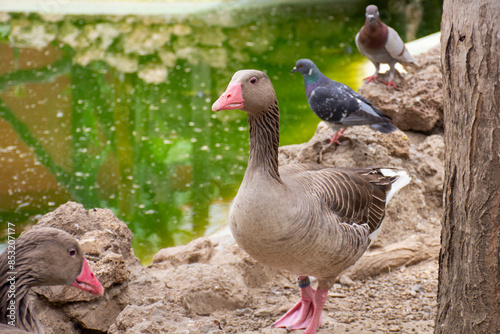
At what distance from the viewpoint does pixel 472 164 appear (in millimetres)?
2324

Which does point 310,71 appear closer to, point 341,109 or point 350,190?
point 341,109

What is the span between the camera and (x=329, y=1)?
16.8 metres

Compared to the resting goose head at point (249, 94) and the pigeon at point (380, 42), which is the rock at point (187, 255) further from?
the pigeon at point (380, 42)

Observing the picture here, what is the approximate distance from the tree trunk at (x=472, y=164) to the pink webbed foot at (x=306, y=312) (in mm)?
924

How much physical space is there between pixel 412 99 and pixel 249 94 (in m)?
2.69

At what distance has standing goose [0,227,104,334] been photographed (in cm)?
224

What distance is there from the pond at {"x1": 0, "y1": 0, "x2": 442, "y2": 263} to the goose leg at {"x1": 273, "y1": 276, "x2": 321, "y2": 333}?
2.14 meters

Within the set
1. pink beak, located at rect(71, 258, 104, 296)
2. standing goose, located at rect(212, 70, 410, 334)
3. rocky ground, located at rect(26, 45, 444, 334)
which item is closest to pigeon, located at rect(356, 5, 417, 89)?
rocky ground, located at rect(26, 45, 444, 334)

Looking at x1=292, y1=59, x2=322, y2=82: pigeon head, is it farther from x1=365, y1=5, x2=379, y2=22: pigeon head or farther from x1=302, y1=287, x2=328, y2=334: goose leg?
x1=302, y1=287, x2=328, y2=334: goose leg

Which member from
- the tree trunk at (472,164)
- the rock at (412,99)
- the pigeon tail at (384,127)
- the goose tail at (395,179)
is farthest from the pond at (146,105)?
the tree trunk at (472,164)

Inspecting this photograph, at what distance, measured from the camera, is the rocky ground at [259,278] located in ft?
10.1

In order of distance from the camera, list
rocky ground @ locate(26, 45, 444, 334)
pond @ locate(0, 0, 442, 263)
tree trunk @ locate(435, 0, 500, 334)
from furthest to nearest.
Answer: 1. pond @ locate(0, 0, 442, 263)
2. rocky ground @ locate(26, 45, 444, 334)
3. tree trunk @ locate(435, 0, 500, 334)

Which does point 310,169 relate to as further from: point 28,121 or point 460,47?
point 28,121

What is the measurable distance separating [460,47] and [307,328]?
183cm
